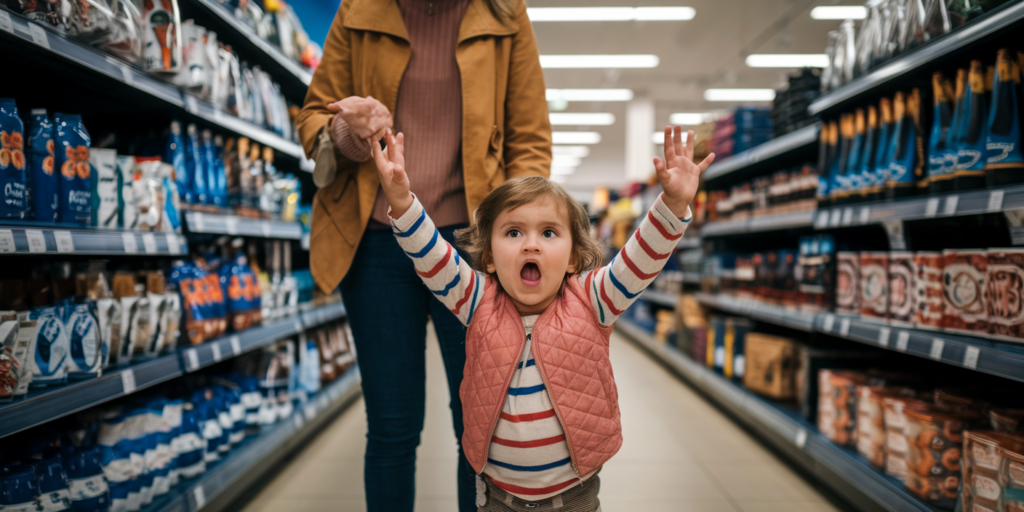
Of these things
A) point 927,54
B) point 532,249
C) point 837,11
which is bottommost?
point 532,249

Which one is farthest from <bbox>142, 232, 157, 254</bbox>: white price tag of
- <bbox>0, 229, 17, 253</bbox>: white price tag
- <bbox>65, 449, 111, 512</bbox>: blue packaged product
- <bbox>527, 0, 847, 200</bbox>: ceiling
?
<bbox>527, 0, 847, 200</bbox>: ceiling

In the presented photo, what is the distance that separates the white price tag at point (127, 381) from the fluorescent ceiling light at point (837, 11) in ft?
24.0

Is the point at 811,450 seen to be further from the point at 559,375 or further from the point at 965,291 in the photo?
the point at 559,375

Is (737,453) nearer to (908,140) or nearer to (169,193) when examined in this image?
(908,140)

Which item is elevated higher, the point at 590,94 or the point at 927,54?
the point at 590,94

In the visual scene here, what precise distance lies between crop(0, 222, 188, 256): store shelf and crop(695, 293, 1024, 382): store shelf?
2146 mm

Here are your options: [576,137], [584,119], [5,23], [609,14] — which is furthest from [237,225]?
[576,137]

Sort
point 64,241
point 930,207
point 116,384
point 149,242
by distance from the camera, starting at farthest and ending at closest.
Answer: point 930,207 < point 149,242 < point 116,384 < point 64,241

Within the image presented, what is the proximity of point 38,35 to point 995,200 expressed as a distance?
2197 mm

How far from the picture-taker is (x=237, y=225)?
73.9 inches

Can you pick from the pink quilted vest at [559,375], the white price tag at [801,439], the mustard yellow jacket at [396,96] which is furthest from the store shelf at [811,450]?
the mustard yellow jacket at [396,96]

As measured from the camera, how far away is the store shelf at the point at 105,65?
101 centimetres

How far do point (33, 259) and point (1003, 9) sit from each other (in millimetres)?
2589

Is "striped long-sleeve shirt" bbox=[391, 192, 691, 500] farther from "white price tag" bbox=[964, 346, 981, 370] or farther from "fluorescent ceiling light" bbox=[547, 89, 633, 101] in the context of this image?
"fluorescent ceiling light" bbox=[547, 89, 633, 101]
